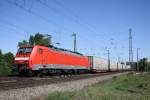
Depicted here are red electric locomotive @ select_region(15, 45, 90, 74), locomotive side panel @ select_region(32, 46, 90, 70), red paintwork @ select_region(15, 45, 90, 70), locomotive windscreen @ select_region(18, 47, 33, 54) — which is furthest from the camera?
locomotive side panel @ select_region(32, 46, 90, 70)

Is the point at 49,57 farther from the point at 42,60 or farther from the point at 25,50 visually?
the point at 25,50

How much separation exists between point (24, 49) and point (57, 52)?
5.90m

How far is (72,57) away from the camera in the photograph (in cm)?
4159

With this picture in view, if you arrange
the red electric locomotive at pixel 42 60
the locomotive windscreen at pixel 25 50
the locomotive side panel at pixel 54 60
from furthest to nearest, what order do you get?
1. the locomotive side panel at pixel 54 60
2. the locomotive windscreen at pixel 25 50
3. the red electric locomotive at pixel 42 60

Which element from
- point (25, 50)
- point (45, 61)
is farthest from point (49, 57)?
point (25, 50)

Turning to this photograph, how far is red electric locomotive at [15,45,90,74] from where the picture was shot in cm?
2877

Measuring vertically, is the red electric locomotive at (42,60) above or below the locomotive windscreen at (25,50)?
below

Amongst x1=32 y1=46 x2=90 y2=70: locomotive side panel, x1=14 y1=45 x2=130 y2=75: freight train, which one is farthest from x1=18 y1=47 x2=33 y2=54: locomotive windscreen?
x1=32 y1=46 x2=90 y2=70: locomotive side panel

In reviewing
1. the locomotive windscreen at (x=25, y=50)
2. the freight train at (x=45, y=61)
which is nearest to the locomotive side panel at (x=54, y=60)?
the freight train at (x=45, y=61)

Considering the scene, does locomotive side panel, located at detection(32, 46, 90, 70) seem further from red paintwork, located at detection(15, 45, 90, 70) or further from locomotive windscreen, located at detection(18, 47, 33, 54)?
locomotive windscreen, located at detection(18, 47, 33, 54)

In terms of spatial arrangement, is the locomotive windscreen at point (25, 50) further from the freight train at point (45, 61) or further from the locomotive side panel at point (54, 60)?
the locomotive side panel at point (54, 60)

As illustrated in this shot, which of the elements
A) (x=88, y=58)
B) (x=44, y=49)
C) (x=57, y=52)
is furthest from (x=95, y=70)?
(x=44, y=49)

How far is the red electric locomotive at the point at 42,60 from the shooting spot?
2877 centimetres

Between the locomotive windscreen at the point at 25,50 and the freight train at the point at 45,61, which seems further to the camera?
the locomotive windscreen at the point at 25,50
